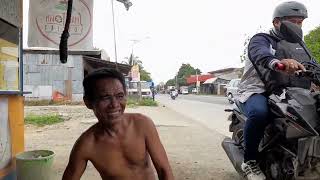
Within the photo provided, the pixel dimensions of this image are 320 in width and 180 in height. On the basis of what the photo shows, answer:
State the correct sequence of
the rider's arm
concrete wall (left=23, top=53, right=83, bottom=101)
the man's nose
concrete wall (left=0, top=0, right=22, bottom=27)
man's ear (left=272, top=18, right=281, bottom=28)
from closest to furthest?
the man's nose < the rider's arm < man's ear (left=272, top=18, right=281, bottom=28) < concrete wall (left=0, top=0, right=22, bottom=27) < concrete wall (left=23, top=53, right=83, bottom=101)

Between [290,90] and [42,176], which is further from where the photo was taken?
[42,176]

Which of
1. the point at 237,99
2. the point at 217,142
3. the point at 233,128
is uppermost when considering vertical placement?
the point at 237,99

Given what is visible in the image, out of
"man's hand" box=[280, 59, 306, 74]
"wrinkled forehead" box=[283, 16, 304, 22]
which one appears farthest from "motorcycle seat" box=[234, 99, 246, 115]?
"man's hand" box=[280, 59, 306, 74]

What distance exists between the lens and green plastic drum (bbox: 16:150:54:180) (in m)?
4.61

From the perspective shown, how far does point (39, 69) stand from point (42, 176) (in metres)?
27.5

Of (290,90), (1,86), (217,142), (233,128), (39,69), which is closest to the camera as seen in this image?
(290,90)

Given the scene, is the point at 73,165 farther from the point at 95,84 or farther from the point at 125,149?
the point at 95,84

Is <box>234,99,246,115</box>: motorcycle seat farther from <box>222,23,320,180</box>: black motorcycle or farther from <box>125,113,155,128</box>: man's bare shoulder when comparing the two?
<box>125,113,155,128</box>: man's bare shoulder

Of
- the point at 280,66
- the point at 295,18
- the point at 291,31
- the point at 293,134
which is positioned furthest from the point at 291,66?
the point at 295,18

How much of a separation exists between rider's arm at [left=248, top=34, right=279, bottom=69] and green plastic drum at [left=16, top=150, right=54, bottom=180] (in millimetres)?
2393

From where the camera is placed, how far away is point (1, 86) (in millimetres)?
4652

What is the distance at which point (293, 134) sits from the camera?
3557 millimetres

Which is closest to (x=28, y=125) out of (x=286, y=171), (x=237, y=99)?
(x=237, y=99)

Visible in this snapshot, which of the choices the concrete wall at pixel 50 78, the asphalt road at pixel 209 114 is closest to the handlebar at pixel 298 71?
the asphalt road at pixel 209 114
